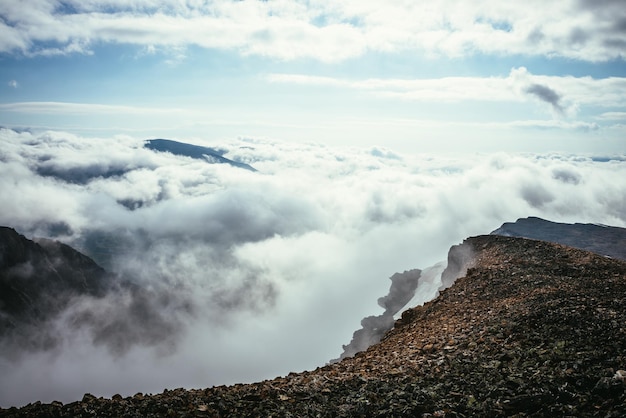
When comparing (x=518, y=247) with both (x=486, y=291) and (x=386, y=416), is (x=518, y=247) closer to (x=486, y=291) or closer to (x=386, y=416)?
(x=486, y=291)

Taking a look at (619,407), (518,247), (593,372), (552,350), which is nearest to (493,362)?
(552,350)

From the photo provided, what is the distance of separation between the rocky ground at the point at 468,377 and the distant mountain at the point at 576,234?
448 feet

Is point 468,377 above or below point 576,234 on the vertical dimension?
below

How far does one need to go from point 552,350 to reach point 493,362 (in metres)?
1.66

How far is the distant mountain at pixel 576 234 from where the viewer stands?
140 metres

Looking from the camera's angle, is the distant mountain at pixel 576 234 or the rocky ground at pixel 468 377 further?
the distant mountain at pixel 576 234

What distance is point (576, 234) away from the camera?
163 metres

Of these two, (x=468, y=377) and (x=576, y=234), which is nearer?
(x=468, y=377)

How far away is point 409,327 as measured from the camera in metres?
18.0

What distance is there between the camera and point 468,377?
425 inches

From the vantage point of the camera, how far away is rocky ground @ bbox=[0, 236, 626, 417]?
30.1 ft

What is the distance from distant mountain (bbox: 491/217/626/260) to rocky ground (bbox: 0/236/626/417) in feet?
448

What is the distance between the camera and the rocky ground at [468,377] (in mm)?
9172

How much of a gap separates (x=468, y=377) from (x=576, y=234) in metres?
183
